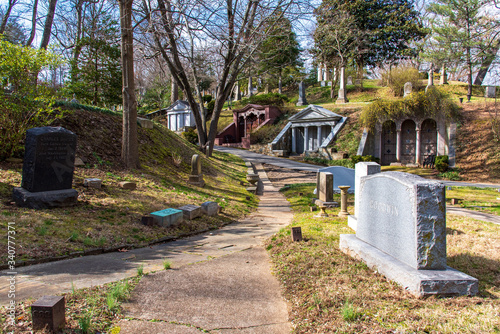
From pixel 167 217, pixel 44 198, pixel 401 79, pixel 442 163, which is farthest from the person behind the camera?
pixel 401 79

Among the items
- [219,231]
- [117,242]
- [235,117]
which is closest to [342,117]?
[235,117]

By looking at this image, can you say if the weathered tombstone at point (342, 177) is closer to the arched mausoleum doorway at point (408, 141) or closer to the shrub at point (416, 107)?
the shrub at point (416, 107)

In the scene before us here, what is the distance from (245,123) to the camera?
124 feet

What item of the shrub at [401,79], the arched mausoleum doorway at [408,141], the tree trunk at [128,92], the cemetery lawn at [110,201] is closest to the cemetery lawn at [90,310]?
the cemetery lawn at [110,201]

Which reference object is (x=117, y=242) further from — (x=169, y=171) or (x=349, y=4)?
(x=349, y=4)

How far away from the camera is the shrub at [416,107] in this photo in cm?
2305

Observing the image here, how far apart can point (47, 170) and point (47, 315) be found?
540 centimetres

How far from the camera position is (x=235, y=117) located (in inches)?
1518

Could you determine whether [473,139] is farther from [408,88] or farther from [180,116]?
[180,116]

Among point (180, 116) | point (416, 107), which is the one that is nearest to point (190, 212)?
point (416, 107)

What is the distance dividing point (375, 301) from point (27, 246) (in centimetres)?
503

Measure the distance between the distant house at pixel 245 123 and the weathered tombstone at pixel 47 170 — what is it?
26711mm

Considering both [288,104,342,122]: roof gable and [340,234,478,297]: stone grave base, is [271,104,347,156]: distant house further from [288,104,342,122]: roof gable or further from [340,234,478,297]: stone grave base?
[340,234,478,297]: stone grave base

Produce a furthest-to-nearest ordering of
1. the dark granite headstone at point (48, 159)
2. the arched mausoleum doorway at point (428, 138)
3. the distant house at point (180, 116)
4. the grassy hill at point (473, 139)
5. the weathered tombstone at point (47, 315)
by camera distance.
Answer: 1. the distant house at point (180, 116)
2. the arched mausoleum doorway at point (428, 138)
3. the grassy hill at point (473, 139)
4. the dark granite headstone at point (48, 159)
5. the weathered tombstone at point (47, 315)
